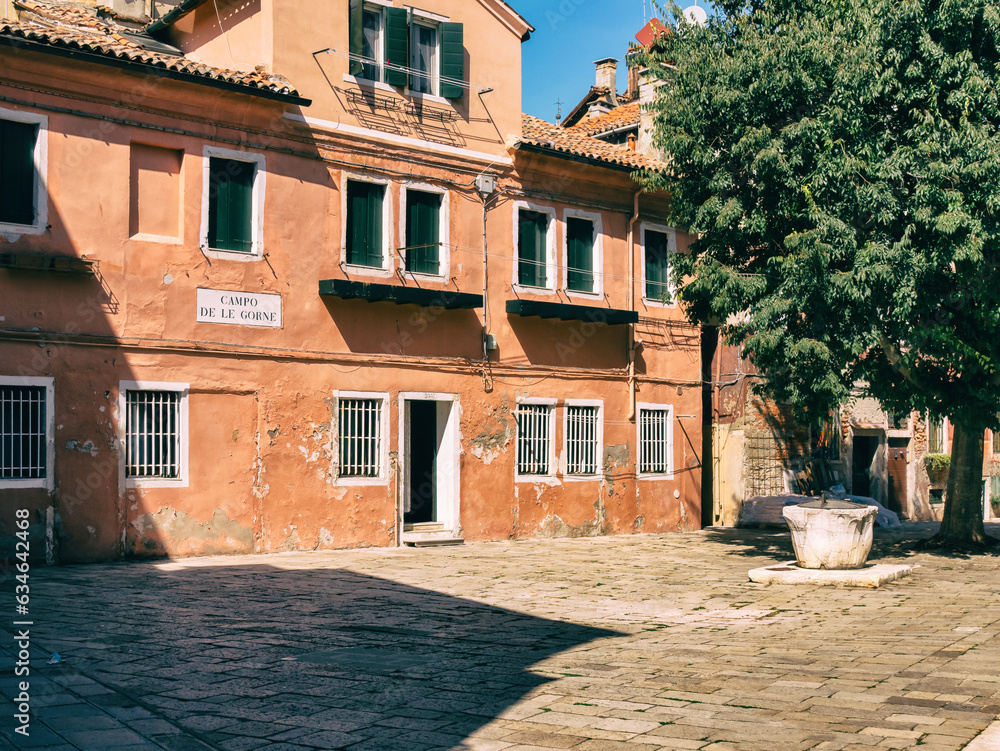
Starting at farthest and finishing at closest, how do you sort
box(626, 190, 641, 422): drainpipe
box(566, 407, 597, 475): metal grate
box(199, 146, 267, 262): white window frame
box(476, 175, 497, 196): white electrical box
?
1. box(626, 190, 641, 422): drainpipe
2. box(566, 407, 597, 475): metal grate
3. box(476, 175, 497, 196): white electrical box
4. box(199, 146, 267, 262): white window frame

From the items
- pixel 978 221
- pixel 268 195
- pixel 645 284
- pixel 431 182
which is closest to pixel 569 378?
pixel 645 284

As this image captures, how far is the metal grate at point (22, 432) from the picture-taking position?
41.7ft

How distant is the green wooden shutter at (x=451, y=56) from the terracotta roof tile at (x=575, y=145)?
1.63m

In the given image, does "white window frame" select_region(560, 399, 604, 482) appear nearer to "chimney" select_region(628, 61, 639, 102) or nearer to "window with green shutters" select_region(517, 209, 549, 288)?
"window with green shutters" select_region(517, 209, 549, 288)

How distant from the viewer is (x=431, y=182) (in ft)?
57.1

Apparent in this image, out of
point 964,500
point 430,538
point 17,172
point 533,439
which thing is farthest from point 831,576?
point 17,172

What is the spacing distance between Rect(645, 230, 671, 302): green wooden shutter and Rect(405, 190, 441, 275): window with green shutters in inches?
216

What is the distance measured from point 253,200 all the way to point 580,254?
702cm

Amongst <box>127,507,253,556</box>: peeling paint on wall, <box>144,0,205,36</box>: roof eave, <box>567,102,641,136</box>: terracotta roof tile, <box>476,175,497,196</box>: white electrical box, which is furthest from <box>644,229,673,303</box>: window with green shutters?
<box>127,507,253,556</box>: peeling paint on wall

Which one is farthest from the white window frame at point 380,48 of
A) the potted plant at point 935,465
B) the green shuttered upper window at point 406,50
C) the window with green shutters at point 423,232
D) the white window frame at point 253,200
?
the potted plant at point 935,465

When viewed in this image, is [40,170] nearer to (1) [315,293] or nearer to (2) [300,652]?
(1) [315,293]

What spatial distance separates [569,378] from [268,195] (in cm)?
694

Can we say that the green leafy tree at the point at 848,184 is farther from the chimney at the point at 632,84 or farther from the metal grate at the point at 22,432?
the chimney at the point at 632,84

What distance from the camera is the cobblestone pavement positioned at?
18.3ft
